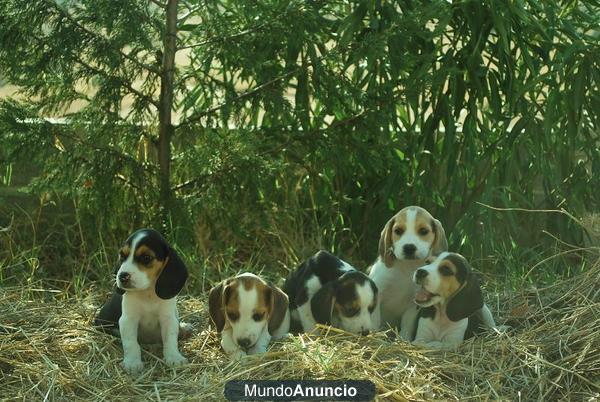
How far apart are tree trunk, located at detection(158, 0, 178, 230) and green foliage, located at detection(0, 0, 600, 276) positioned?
61 mm

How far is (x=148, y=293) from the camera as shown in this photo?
5.23 meters

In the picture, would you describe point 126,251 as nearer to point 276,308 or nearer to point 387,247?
point 276,308

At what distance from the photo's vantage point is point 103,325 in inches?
216

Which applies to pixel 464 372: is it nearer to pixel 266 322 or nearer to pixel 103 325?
pixel 266 322

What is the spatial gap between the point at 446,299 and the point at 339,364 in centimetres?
70

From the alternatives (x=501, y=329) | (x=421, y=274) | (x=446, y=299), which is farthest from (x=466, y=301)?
(x=501, y=329)

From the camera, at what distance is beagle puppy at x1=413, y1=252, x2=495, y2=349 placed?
5.20m

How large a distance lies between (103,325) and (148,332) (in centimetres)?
28

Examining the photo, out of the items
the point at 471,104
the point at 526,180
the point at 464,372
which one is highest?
the point at 471,104

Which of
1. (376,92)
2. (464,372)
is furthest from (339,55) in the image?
(464,372)

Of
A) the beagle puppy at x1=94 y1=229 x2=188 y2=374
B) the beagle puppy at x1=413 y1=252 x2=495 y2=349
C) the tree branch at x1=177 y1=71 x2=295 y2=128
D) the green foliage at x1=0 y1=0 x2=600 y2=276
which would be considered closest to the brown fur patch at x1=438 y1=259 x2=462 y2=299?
the beagle puppy at x1=413 y1=252 x2=495 y2=349

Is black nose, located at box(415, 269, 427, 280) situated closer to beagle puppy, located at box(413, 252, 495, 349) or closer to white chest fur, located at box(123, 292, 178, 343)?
beagle puppy, located at box(413, 252, 495, 349)

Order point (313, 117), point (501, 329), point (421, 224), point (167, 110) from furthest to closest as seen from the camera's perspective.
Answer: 1. point (313, 117)
2. point (167, 110)
3. point (421, 224)
4. point (501, 329)

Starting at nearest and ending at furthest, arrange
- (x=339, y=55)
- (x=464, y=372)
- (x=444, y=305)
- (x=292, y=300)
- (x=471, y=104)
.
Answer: (x=464, y=372) < (x=444, y=305) < (x=292, y=300) < (x=339, y=55) < (x=471, y=104)
